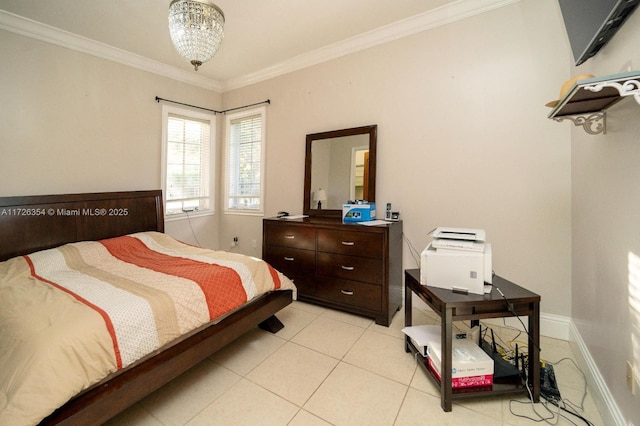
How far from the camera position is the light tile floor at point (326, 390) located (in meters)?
1.35

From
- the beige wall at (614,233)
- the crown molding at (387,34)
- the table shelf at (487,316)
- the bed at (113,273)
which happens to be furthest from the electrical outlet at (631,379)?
the crown molding at (387,34)

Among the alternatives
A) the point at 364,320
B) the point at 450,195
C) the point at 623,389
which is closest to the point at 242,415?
the point at 364,320

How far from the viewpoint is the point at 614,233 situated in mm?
1267

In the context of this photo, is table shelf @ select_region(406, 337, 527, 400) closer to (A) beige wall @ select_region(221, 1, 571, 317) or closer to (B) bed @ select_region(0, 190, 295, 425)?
(A) beige wall @ select_region(221, 1, 571, 317)

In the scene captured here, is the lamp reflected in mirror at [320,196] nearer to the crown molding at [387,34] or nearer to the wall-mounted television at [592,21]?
the crown molding at [387,34]

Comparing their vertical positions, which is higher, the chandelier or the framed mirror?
the chandelier

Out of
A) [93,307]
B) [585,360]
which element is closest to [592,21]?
[585,360]

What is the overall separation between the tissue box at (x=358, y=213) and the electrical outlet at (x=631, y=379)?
1.74 m

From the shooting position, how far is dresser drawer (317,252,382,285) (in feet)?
7.41

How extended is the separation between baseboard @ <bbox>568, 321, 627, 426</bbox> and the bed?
1.91 meters

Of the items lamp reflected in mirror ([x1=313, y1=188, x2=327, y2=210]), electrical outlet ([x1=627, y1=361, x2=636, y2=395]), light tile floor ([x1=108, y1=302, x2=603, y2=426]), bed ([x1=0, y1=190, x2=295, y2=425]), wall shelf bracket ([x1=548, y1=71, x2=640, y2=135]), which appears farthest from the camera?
lamp reflected in mirror ([x1=313, y1=188, x2=327, y2=210])

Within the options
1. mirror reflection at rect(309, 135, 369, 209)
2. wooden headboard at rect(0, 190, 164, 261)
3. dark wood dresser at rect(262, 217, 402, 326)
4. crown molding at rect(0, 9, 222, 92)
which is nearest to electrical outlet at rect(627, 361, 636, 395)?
dark wood dresser at rect(262, 217, 402, 326)

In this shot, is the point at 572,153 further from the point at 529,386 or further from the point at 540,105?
the point at 529,386

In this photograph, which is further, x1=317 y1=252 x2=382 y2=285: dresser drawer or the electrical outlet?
x1=317 y1=252 x2=382 y2=285: dresser drawer
